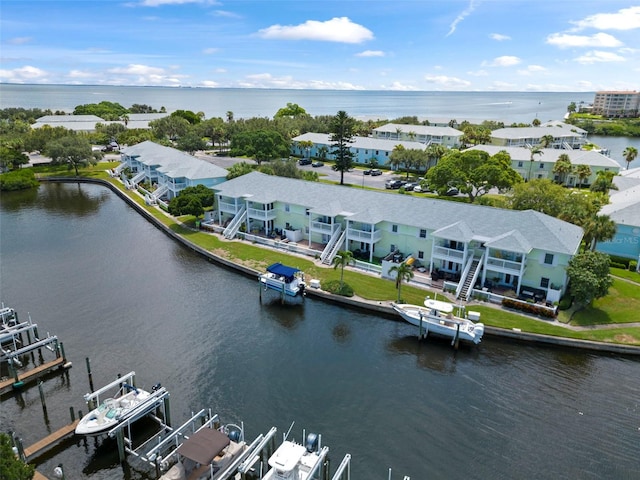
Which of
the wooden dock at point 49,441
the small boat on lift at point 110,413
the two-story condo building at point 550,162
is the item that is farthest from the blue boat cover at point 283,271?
the two-story condo building at point 550,162

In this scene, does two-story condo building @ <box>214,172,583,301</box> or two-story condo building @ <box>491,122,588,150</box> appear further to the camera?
two-story condo building @ <box>491,122,588,150</box>

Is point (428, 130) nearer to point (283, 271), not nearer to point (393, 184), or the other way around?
point (393, 184)

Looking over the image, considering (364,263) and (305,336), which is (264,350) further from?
(364,263)

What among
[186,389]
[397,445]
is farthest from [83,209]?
[397,445]

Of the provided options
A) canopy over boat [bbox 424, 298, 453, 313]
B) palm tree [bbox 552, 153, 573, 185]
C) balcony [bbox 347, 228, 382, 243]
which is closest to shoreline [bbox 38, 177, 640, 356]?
canopy over boat [bbox 424, 298, 453, 313]

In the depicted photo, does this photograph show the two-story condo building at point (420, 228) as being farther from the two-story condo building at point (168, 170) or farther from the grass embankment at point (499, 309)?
the two-story condo building at point (168, 170)

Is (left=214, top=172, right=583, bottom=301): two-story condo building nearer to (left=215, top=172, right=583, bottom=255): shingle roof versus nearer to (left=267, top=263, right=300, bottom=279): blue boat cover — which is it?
(left=215, top=172, right=583, bottom=255): shingle roof
